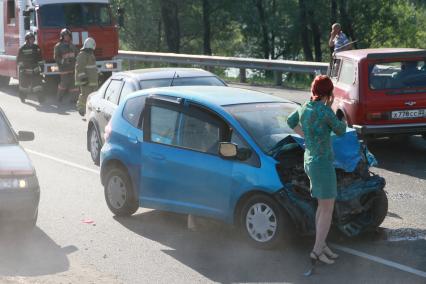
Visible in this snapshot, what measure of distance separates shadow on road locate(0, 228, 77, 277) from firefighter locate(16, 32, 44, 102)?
47.2ft

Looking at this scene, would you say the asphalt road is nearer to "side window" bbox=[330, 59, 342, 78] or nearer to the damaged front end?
the damaged front end

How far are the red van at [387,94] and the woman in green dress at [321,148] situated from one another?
584 centimetres

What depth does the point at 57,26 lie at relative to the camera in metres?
23.9

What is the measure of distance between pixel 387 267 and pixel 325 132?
134 centimetres

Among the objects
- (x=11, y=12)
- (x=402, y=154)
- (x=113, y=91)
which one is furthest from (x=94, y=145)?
(x=11, y=12)

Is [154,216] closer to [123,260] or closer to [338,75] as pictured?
[123,260]

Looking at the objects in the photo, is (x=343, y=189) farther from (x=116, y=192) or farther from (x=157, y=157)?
(x=116, y=192)

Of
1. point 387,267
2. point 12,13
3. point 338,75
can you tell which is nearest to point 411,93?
point 338,75

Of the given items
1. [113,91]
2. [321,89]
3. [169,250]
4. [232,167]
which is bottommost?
[169,250]

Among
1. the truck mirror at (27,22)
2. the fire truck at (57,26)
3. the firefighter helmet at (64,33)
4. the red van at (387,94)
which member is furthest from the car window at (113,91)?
the truck mirror at (27,22)

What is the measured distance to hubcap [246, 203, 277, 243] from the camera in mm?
7988

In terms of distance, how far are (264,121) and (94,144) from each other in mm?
5359

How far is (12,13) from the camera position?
1025 inches

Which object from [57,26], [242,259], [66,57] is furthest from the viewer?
[57,26]
